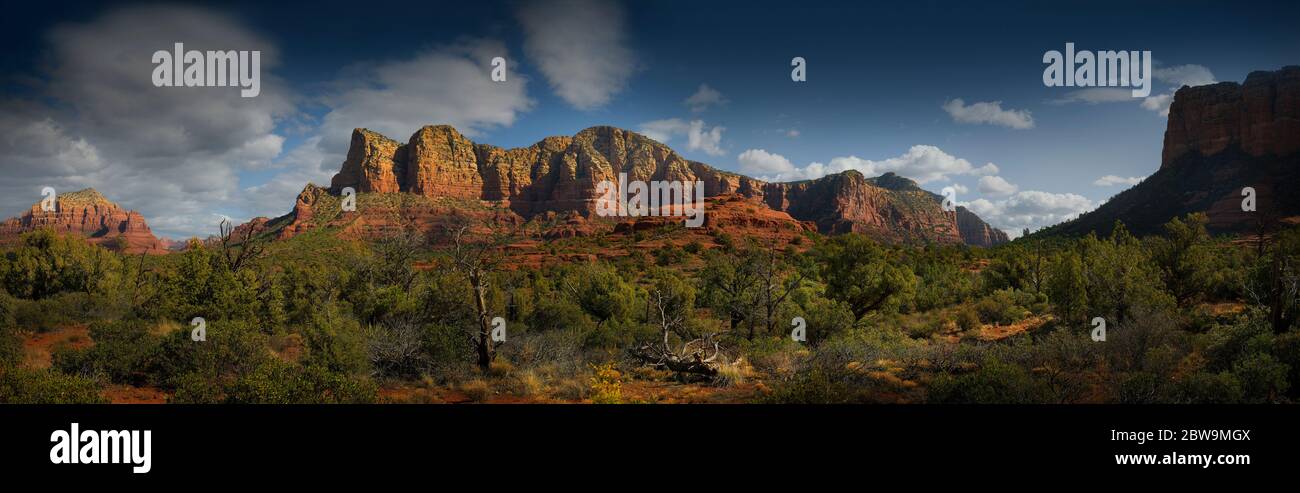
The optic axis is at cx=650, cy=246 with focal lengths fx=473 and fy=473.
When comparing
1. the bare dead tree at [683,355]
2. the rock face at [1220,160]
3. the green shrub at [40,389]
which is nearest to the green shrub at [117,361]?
the green shrub at [40,389]

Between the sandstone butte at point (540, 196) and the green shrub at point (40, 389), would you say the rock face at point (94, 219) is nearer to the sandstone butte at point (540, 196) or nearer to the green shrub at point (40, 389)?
the sandstone butte at point (540, 196)

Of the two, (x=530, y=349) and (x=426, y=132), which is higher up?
(x=426, y=132)

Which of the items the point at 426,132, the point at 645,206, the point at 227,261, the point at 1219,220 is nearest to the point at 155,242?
the point at 426,132

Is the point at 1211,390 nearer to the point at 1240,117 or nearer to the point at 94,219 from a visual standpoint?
the point at 1240,117

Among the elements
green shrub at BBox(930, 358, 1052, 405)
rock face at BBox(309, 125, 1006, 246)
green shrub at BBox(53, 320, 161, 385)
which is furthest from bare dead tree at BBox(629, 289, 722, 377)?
rock face at BBox(309, 125, 1006, 246)
